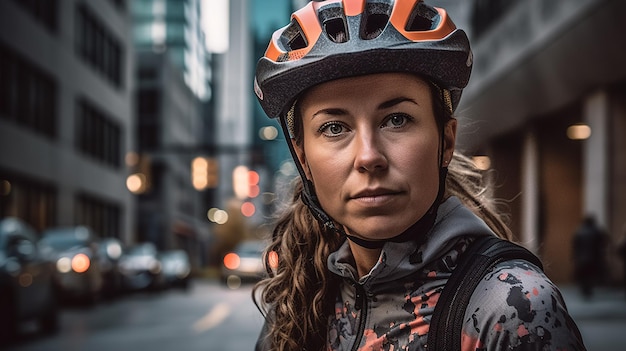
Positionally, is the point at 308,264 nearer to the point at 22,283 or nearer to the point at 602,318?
the point at 22,283

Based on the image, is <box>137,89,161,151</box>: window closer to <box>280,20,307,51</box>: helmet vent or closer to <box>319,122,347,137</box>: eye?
<box>280,20,307,51</box>: helmet vent

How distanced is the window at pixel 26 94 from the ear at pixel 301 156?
2887 centimetres

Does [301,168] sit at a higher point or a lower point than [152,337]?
higher

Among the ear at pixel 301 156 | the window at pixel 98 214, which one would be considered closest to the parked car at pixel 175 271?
the window at pixel 98 214

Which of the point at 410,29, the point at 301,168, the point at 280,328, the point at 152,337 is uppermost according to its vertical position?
the point at 410,29

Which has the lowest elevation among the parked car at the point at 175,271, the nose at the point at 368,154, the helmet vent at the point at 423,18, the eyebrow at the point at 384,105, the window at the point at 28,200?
the parked car at the point at 175,271

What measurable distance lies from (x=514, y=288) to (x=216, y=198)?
12227 centimetres

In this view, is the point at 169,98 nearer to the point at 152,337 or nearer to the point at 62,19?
the point at 62,19

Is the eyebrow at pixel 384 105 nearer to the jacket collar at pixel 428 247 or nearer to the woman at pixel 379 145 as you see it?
the woman at pixel 379 145

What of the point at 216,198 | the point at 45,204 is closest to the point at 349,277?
the point at 45,204

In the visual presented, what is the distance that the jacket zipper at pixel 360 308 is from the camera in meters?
2.17

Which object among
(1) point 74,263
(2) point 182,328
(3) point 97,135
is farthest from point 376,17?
(3) point 97,135

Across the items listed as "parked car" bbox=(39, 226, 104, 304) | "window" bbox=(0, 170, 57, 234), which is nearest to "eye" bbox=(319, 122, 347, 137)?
"parked car" bbox=(39, 226, 104, 304)

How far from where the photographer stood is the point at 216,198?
12325 cm
